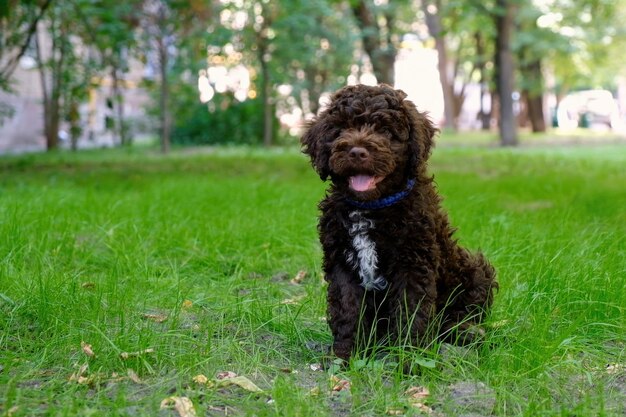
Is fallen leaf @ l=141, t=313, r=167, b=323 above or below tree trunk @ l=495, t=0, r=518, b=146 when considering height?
below

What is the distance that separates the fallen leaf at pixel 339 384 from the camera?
12.5ft

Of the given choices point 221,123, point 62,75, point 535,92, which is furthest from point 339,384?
point 535,92

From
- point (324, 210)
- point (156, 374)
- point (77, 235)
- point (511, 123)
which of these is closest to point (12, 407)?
point (156, 374)

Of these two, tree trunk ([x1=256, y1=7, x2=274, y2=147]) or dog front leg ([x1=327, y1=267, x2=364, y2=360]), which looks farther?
tree trunk ([x1=256, y1=7, x2=274, y2=147])

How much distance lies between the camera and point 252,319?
4.73 metres

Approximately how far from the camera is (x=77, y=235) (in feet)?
22.3

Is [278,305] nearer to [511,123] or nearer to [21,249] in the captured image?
[21,249]

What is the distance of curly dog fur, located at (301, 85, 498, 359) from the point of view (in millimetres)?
4117

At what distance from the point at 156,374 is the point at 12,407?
73 centimetres

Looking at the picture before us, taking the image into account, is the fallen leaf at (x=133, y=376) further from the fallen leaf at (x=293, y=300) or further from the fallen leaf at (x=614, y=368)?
the fallen leaf at (x=614, y=368)

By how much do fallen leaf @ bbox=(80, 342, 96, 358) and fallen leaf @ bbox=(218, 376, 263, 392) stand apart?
2.11ft

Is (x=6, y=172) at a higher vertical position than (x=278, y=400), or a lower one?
higher

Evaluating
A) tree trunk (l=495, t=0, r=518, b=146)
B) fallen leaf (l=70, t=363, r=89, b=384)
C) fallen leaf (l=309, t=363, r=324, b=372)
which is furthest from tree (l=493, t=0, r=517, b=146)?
fallen leaf (l=70, t=363, r=89, b=384)

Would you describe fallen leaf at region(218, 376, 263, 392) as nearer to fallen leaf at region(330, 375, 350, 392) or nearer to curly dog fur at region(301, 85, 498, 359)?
fallen leaf at region(330, 375, 350, 392)
